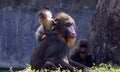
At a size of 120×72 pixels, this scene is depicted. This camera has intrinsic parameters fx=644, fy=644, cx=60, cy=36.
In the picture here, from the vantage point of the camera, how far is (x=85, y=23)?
49.6 feet

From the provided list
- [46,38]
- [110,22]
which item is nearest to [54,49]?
[46,38]

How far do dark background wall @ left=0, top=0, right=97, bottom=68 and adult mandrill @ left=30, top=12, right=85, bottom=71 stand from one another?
571cm

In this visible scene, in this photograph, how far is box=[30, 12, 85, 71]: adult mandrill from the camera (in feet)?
29.4

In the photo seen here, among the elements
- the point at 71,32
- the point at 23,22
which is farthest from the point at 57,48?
the point at 23,22

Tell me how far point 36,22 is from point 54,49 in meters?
6.07

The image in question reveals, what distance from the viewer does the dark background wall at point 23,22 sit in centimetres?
1503

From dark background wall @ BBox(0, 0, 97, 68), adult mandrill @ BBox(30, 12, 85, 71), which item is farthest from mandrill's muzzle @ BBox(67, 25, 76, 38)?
dark background wall @ BBox(0, 0, 97, 68)

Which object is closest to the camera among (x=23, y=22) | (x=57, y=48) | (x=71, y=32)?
(x=57, y=48)

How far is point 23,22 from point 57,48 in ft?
20.4

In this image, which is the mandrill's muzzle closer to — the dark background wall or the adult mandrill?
the adult mandrill

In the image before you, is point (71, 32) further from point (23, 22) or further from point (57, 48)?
point (23, 22)

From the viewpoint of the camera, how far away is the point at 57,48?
909 cm

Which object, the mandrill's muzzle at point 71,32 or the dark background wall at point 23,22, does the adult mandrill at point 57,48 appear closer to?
the mandrill's muzzle at point 71,32

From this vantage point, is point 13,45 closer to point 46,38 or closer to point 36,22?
point 36,22
